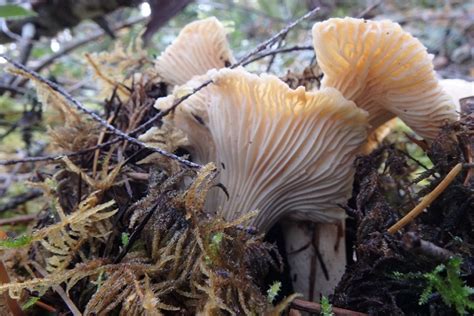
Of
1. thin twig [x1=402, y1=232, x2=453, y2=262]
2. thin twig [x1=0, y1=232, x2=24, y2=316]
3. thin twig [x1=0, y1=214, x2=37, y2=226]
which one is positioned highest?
thin twig [x1=0, y1=214, x2=37, y2=226]

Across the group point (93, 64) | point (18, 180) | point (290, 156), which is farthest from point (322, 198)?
point (18, 180)

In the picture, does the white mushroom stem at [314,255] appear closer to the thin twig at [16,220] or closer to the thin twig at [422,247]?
the thin twig at [422,247]

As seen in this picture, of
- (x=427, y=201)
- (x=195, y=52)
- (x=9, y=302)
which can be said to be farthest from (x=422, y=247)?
(x=195, y=52)

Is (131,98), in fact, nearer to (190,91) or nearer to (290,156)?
(190,91)

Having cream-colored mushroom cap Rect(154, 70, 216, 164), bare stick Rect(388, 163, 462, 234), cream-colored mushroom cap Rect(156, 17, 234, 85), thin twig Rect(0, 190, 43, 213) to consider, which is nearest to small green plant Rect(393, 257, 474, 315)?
bare stick Rect(388, 163, 462, 234)

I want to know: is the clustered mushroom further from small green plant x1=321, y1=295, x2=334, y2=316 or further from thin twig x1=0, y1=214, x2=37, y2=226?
thin twig x1=0, y1=214, x2=37, y2=226

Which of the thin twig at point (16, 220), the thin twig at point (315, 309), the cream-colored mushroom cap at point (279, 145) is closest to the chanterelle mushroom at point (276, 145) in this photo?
the cream-colored mushroom cap at point (279, 145)
